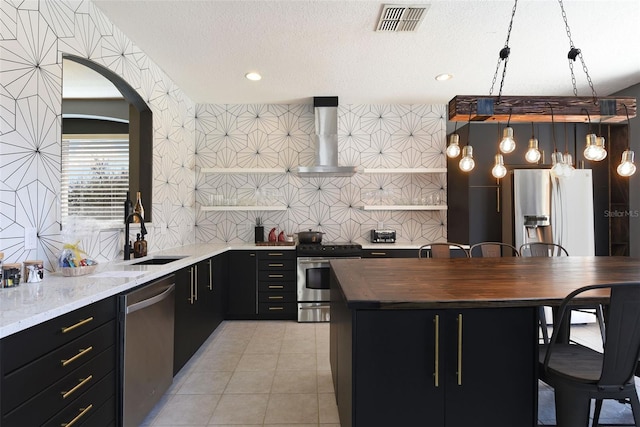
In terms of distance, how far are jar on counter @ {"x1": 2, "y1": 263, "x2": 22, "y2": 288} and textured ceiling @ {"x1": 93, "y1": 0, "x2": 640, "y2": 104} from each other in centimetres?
192

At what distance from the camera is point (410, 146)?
4.70 m

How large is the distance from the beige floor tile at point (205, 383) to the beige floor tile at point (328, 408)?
73cm

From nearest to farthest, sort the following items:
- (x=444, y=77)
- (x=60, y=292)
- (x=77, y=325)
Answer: (x=77, y=325), (x=60, y=292), (x=444, y=77)

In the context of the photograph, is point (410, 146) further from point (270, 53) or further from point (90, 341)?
point (90, 341)

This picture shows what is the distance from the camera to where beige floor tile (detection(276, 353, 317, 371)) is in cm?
282

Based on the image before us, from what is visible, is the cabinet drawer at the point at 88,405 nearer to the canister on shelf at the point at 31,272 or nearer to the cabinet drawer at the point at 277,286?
the canister on shelf at the point at 31,272

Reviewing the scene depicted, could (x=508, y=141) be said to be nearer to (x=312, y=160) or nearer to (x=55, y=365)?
(x=312, y=160)

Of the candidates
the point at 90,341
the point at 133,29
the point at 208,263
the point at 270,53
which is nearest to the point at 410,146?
the point at 270,53

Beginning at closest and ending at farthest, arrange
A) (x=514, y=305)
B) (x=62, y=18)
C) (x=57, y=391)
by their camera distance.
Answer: (x=57, y=391) → (x=514, y=305) → (x=62, y=18)

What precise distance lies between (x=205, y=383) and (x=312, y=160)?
3015mm

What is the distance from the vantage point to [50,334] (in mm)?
1268

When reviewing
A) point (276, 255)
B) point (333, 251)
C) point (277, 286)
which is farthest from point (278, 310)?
point (333, 251)

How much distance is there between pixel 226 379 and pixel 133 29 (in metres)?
2.88

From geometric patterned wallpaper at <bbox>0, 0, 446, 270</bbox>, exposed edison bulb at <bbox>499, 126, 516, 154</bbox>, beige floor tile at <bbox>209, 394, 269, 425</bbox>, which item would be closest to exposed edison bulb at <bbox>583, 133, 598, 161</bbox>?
exposed edison bulb at <bbox>499, 126, 516, 154</bbox>
